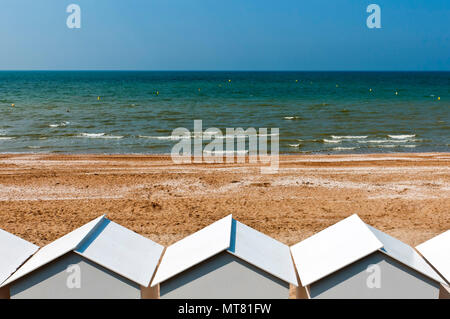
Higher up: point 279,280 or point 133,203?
point 279,280

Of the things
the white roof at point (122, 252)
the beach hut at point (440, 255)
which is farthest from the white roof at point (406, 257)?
the white roof at point (122, 252)

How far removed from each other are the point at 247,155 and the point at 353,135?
1102cm

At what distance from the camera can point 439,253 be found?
5.77 m

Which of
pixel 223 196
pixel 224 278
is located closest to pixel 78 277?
pixel 224 278

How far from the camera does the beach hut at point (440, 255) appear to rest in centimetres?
534

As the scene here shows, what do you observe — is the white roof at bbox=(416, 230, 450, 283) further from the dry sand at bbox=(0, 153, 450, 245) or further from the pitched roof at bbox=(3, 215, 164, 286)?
the dry sand at bbox=(0, 153, 450, 245)

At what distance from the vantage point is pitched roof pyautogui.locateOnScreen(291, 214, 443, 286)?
463 cm

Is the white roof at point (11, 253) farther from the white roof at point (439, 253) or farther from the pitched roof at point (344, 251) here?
the white roof at point (439, 253)

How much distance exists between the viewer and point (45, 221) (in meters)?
12.6

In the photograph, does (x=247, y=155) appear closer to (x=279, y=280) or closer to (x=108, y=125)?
(x=108, y=125)

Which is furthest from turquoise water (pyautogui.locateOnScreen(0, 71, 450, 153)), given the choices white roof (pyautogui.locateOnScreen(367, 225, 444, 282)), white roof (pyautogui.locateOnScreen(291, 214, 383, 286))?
white roof (pyautogui.locateOnScreen(367, 225, 444, 282))

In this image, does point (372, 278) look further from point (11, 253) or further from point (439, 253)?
point (11, 253)

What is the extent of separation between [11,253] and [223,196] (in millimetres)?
10209

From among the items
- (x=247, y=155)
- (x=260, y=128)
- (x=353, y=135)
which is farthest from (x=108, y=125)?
(x=353, y=135)
